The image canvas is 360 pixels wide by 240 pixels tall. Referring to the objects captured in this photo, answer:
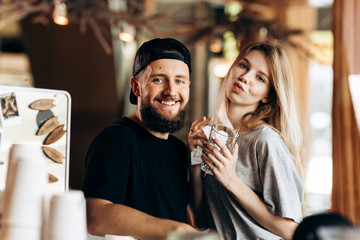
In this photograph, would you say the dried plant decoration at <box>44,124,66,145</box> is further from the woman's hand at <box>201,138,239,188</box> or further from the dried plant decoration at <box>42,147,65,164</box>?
the woman's hand at <box>201,138,239,188</box>

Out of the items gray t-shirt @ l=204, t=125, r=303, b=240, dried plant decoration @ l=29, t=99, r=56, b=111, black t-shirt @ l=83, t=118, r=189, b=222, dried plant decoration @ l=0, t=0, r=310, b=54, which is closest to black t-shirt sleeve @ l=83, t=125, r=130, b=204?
black t-shirt @ l=83, t=118, r=189, b=222

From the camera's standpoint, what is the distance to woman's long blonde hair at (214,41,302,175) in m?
1.41

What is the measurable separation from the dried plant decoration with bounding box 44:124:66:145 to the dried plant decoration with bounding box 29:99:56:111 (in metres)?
0.08

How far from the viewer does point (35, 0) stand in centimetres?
306

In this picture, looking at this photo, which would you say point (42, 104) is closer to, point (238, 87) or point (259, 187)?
point (238, 87)

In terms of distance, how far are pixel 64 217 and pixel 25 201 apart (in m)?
0.11

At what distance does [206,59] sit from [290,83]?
6.28 metres

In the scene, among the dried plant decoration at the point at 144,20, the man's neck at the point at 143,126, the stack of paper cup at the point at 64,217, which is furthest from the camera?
the dried plant decoration at the point at 144,20

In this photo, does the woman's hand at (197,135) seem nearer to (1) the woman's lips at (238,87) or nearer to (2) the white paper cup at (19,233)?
(1) the woman's lips at (238,87)

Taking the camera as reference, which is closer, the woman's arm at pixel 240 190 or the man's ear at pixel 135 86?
the woman's arm at pixel 240 190

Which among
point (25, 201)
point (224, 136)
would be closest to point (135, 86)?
point (224, 136)

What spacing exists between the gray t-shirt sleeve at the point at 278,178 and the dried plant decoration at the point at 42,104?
0.70m

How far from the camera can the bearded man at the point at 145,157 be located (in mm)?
1225

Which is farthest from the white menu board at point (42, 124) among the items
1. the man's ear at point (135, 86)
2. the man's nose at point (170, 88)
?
the man's nose at point (170, 88)
